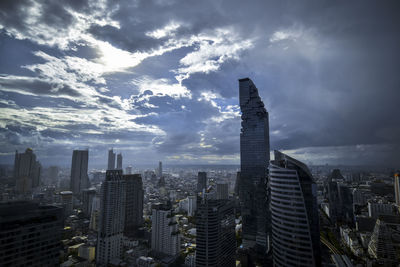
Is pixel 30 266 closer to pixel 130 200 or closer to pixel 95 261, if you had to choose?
pixel 95 261

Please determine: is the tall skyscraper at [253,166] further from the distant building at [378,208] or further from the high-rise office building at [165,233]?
the distant building at [378,208]

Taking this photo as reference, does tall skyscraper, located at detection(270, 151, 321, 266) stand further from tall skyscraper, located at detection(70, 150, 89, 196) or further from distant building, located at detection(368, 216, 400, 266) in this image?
tall skyscraper, located at detection(70, 150, 89, 196)

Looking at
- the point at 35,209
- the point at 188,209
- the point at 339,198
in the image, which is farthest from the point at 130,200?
the point at 339,198

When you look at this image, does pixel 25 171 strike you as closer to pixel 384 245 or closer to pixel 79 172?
pixel 79 172

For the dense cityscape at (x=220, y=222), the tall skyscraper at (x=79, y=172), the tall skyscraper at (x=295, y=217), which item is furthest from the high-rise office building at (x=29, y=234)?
the tall skyscraper at (x=79, y=172)

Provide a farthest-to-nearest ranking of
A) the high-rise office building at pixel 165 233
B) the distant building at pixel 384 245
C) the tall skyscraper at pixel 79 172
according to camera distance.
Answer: the tall skyscraper at pixel 79 172 → the high-rise office building at pixel 165 233 → the distant building at pixel 384 245

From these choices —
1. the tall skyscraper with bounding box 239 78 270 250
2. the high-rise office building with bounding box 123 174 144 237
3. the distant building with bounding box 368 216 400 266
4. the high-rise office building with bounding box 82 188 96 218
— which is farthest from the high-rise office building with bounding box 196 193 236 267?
the high-rise office building with bounding box 82 188 96 218
